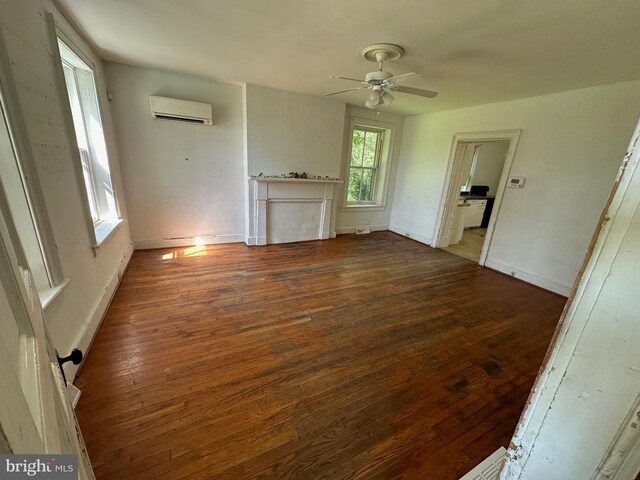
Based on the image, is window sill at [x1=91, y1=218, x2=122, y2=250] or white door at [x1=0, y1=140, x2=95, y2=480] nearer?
white door at [x1=0, y1=140, x2=95, y2=480]

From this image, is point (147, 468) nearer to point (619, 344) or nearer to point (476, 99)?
point (619, 344)

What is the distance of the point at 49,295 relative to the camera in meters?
1.47

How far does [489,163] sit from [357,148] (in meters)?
3.97

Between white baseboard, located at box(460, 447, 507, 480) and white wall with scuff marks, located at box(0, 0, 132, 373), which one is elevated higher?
white wall with scuff marks, located at box(0, 0, 132, 373)

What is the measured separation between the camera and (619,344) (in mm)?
498

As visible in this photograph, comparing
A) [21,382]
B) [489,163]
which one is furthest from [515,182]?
[21,382]

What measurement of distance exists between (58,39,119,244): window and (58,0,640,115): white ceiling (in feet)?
1.25

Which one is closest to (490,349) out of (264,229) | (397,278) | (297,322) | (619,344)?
(397,278)

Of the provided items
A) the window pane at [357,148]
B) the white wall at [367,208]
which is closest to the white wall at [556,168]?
the white wall at [367,208]

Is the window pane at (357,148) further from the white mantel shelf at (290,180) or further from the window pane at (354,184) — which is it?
the white mantel shelf at (290,180)

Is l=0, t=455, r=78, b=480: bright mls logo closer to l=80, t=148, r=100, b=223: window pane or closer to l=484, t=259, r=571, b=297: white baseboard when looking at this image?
l=80, t=148, r=100, b=223: window pane

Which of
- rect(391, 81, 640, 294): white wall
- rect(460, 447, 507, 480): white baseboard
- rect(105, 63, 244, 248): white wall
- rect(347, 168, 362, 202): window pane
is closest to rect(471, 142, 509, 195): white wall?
rect(391, 81, 640, 294): white wall

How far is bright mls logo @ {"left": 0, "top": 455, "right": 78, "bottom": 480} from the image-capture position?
34cm

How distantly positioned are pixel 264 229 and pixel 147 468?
3.37 meters
